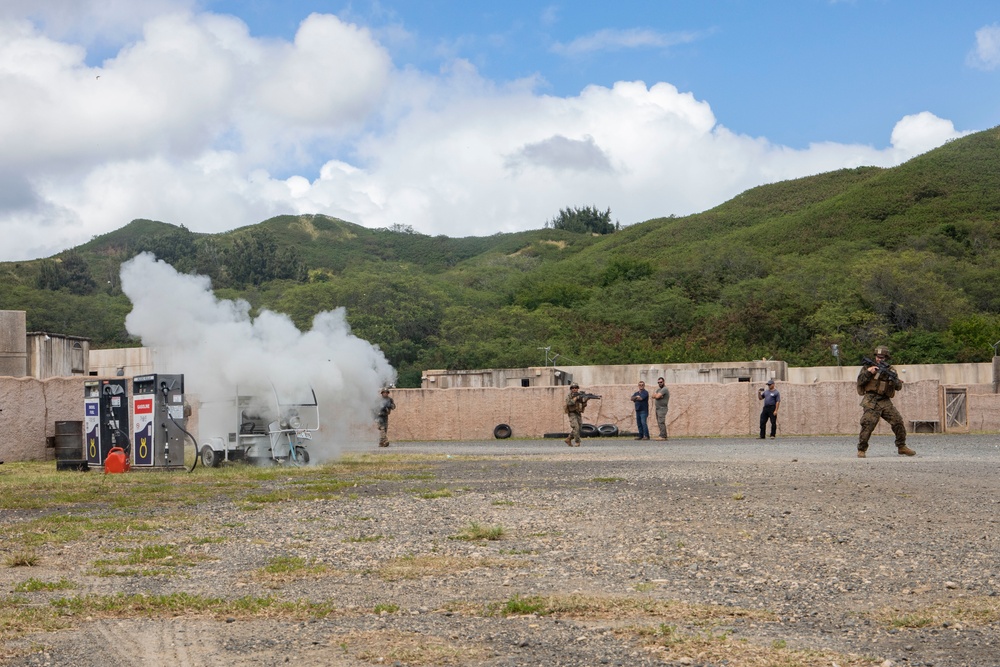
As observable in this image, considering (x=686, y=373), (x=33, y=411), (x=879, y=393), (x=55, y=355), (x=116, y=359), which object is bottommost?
(x=879, y=393)

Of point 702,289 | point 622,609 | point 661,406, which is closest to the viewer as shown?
point 622,609

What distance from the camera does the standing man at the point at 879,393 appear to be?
2170cm

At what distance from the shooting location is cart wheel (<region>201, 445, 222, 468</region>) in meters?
23.2

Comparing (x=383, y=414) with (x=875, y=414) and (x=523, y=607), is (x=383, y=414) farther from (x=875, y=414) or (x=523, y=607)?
(x=523, y=607)

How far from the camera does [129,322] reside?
25.5 m

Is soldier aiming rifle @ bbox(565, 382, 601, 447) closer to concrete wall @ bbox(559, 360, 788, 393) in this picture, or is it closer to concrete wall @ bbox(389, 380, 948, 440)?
concrete wall @ bbox(389, 380, 948, 440)

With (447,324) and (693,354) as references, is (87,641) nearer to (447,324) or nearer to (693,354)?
(693,354)

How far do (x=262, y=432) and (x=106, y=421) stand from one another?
3.30 meters

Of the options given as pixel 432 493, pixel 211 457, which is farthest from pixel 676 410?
pixel 432 493

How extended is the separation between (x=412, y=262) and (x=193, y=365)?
151618 mm

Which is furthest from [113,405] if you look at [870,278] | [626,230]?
[626,230]

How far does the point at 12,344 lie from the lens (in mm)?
33594

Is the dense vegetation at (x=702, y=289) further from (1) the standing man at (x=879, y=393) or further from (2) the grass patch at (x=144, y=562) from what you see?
(2) the grass patch at (x=144, y=562)

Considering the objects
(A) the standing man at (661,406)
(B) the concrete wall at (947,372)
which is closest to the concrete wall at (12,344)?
(A) the standing man at (661,406)
